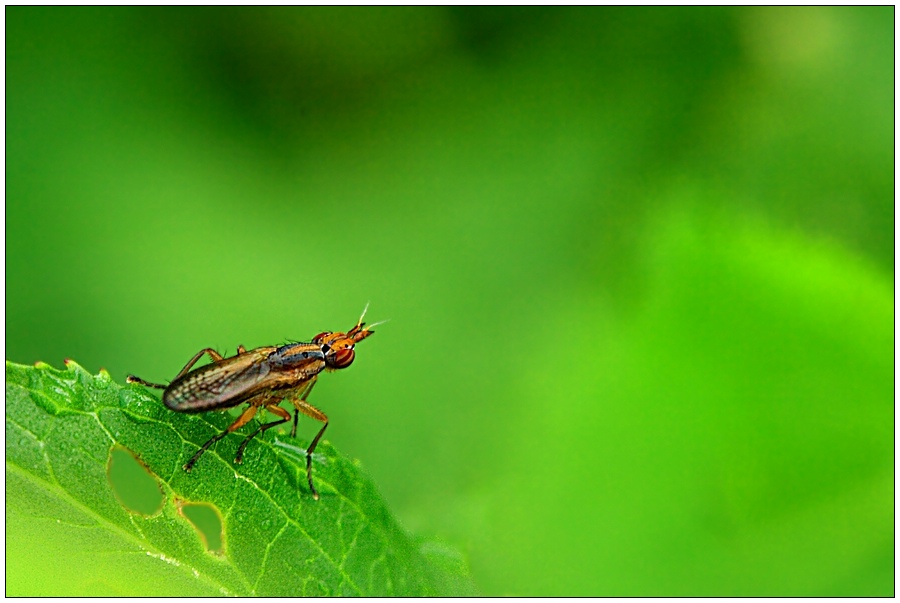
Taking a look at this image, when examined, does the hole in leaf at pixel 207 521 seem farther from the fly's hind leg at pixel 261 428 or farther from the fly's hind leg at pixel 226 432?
the fly's hind leg at pixel 226 432

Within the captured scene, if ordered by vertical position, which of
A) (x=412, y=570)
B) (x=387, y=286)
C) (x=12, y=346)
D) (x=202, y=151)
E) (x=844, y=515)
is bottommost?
(x=412, y=570)

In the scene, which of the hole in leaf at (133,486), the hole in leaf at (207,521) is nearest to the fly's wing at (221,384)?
the hole in leaf at (207,521)

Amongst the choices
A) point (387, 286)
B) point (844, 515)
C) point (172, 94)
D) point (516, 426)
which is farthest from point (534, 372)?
point (172, 94)

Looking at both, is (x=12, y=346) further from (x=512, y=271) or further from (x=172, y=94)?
(x=512, y=271)

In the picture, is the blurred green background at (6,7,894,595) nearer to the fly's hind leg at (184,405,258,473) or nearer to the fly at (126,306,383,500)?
the fly at (126,306,383,500)

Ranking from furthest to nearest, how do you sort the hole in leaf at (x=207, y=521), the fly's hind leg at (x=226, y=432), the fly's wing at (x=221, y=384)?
1. the hole in leaf at (x=207, y=521)
2. the fly's wing at (x=221, y=384)
3. the fly's hind leg at (x=226, y=432)

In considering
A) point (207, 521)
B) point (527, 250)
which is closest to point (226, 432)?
point (207, 521)

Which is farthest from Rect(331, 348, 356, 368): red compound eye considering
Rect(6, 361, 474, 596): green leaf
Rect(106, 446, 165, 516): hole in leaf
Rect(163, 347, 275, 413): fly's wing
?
Rect(106, 446, 165, 516): hole in leaf

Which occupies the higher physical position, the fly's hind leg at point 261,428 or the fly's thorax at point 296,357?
the fly's thorax at point 296,357
